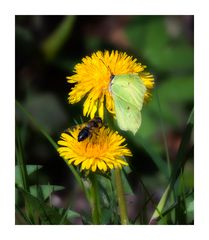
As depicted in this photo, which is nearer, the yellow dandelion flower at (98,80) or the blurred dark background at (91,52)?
the yellow dandelion flower at (98,80)

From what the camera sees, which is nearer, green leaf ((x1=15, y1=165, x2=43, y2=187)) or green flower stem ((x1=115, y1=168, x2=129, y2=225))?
green flower stem ((x1=115, y1=168, x2=129, y2=225))

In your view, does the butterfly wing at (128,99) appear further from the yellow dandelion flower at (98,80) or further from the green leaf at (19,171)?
the green leaf at (19,171)

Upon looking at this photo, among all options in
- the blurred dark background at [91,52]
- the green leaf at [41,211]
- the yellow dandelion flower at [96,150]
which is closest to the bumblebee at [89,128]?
the yellow dandelion flower at [96,150]

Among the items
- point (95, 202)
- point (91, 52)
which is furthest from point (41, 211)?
point (91, 52)

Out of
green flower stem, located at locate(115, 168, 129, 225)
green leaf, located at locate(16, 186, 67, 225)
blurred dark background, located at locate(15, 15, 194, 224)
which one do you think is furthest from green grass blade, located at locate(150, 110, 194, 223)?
blurred dark background, located at locate(15, 15, 194, 224)

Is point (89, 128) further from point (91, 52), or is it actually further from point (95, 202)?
point (91, 52)

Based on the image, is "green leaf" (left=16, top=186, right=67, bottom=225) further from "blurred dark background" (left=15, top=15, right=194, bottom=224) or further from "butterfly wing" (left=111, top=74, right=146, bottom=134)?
"blurred dark background" (left=15, top=15, right=194, bottom=224)
